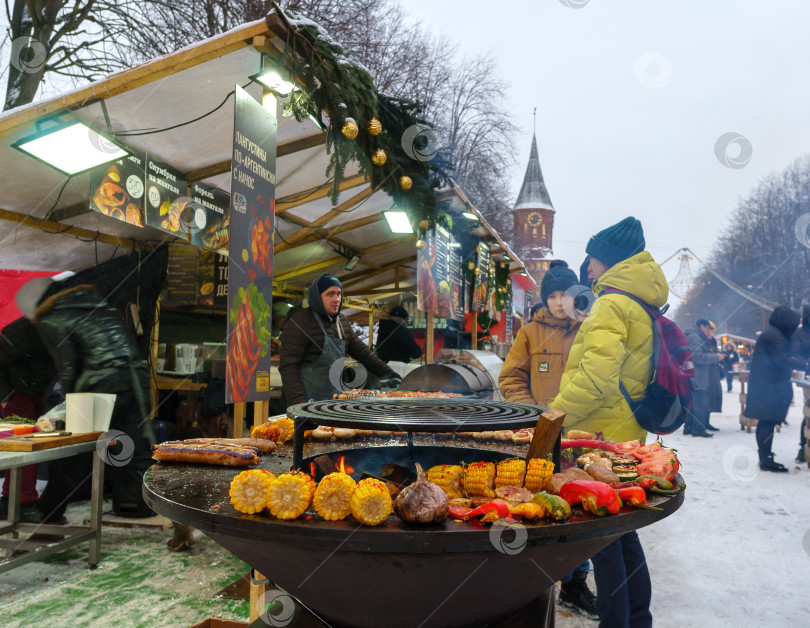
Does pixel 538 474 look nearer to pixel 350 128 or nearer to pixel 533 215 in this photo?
pixel 350 128

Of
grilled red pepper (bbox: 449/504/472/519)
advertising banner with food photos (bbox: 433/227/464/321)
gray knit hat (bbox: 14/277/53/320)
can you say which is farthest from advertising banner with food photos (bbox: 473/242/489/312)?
grilled red pepper (bbox: 449/504/472/519)

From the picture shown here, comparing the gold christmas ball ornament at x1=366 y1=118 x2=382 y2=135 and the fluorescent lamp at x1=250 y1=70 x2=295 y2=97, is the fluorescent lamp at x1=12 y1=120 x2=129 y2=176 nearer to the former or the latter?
the fluorescent lamp at x1=250 y1=70 x2=295 y2=97

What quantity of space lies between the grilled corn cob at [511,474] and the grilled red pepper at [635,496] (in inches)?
12.8

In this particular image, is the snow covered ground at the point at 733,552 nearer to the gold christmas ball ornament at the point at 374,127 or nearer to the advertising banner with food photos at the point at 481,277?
the gold christmas ball ornament at the point at 374,127

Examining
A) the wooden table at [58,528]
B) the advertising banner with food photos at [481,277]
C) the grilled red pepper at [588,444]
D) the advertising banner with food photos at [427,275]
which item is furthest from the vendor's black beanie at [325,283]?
the advertising banner with food photos at [481,277]

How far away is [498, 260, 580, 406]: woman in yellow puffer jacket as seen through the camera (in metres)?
4.62

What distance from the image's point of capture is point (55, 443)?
13.0 ft

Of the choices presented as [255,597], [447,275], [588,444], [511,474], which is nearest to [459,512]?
[511,474]

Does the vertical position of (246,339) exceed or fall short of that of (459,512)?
it exceeds it

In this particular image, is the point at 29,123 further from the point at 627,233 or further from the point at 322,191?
the point at 627,233

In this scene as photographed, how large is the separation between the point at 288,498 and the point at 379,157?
3.84 metres

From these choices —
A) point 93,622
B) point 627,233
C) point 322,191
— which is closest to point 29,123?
point 322,191

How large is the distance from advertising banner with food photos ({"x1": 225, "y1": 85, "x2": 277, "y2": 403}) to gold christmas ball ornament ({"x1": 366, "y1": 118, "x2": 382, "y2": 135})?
0.93 m

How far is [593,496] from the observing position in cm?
165
